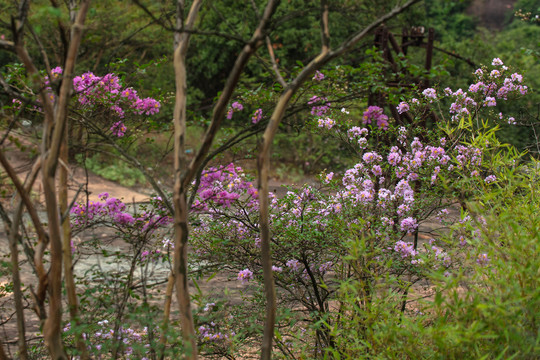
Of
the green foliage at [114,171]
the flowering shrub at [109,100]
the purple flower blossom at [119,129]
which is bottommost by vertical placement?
the purple flower blossom at [119,129]

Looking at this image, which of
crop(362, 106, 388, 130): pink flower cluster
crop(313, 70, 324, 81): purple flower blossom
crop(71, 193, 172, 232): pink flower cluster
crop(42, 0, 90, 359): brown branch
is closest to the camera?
crop(42, 0, 90, 359): brown branch

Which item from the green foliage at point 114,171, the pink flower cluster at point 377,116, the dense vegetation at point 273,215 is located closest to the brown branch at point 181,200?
the dense vegetation at point 273,215

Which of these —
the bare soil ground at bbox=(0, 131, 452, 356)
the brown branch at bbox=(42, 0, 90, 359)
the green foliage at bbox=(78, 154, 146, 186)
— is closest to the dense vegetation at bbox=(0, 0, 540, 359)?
the brown branch at bbox=(42, 0, 90, 359)

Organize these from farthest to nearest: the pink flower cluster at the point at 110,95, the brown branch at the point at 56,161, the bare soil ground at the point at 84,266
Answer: the pink flower cluster at the point at 110,95, the bare soil ground at the point at 84,266, the brown branch at the point at 56,161

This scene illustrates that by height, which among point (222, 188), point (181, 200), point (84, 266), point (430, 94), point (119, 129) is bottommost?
point (181, 200)

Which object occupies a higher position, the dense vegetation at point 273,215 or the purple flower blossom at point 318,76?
the purple flower blossom at point 318,76

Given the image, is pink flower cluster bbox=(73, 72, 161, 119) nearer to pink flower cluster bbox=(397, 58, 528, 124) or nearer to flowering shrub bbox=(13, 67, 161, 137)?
flowering shrub bbox=(13, 67, 161, 137)

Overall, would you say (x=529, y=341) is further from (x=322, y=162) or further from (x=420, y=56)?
(x=420, y=56)

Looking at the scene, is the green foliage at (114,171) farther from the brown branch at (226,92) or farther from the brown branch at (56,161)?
the brown branch at (226,92)

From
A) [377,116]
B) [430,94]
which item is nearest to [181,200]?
[377,116]

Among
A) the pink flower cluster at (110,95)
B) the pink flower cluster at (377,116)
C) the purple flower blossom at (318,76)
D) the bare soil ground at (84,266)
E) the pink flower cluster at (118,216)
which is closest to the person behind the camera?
the bare soil ground at (84,266)

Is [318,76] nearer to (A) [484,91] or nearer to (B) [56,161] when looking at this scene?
(A) [484,91]

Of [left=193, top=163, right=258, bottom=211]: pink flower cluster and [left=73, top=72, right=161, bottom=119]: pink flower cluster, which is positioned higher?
[left=73, top=72, right=161, bottom=119]: pink flower cluster

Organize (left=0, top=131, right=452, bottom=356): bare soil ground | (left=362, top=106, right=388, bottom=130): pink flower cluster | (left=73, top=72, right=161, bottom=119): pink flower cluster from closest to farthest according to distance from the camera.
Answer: (left=0, top=131, right=452, bottom=356): bare soil ground, (left=73, top=72, right=161, bottom=119): pink flower cluster, (left=362, top=106, right=388, bottom=130): pink flower cluster
